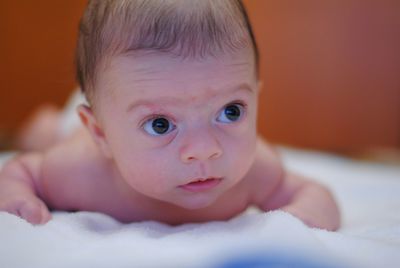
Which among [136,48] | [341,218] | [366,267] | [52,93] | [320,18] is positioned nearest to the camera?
[366,267]

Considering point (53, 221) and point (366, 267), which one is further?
point (53, 221)

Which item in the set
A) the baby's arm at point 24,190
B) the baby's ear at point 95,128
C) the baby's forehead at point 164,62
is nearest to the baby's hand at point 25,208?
the baby's arm at point 24,190

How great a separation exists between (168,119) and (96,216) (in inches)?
9.3

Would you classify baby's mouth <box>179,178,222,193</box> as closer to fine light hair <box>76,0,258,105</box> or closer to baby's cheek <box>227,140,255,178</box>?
baby's cheek <box>227,140,255,178</box>

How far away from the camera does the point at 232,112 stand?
0.88 m

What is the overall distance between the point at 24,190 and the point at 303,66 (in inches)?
60.8

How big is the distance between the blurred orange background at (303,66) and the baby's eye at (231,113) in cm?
135

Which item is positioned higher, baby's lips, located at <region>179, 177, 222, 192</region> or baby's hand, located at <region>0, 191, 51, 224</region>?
baby's lips, located at <region>179, 177, 222, 192</region>

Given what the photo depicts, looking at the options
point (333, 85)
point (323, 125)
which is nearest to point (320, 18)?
point (333, 85)

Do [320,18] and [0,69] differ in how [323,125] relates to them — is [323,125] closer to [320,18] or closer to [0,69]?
[320,18]

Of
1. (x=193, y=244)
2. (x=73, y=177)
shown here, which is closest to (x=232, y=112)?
(x=193, y=244)

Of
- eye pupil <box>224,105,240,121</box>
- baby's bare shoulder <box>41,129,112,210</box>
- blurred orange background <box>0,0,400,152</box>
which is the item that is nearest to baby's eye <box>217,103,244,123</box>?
eye pupil <box>224,105,240,121</box>

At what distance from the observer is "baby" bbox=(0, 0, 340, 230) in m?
0.82

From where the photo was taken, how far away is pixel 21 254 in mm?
743
